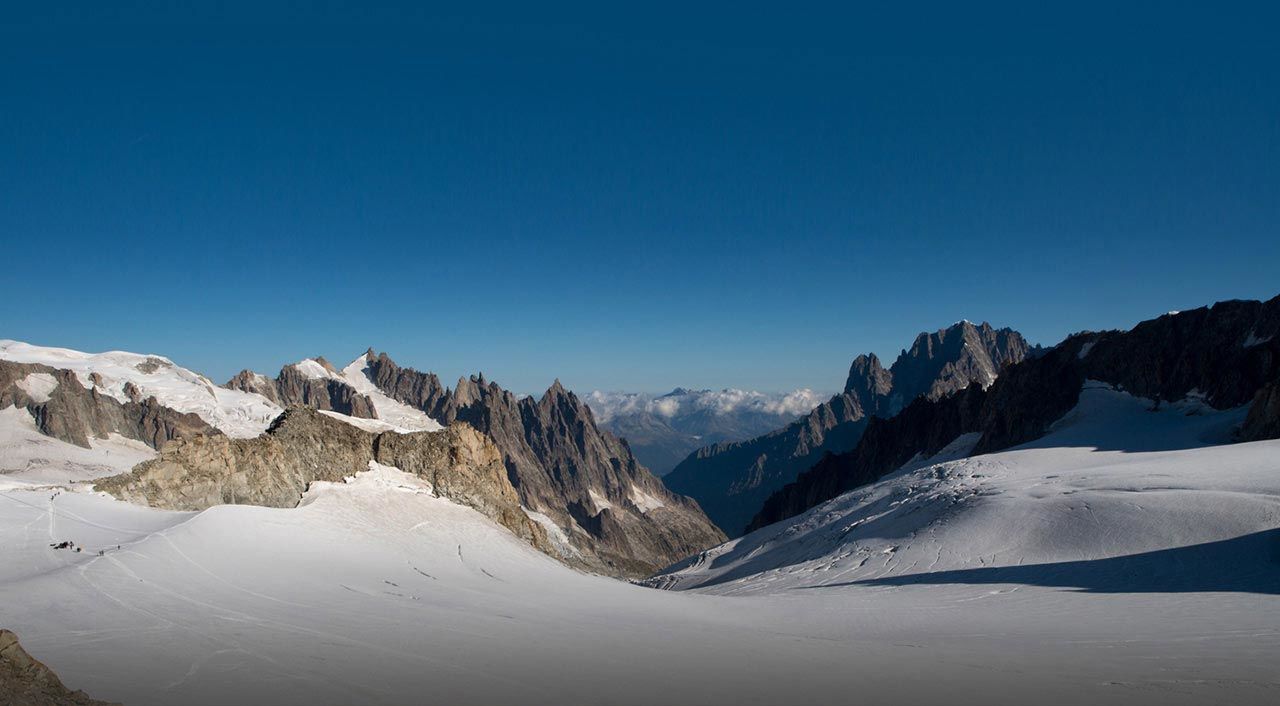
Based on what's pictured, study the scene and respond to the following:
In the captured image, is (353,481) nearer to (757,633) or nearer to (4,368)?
(757,633)

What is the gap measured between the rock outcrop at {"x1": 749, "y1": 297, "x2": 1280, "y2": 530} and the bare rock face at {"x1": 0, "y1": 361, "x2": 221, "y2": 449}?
417 ft

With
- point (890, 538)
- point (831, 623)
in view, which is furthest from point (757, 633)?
point (890, 538)

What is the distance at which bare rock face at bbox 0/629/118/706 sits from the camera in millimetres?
8523

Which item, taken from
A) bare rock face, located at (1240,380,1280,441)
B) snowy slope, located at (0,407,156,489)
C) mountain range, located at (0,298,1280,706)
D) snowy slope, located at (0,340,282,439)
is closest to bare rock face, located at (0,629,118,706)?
mountain range, located at (0,298,1280,706)

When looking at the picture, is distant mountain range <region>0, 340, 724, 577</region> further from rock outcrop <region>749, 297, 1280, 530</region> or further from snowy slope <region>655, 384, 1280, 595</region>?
rock outcrop <region>749, 297, 1280, 530</region>

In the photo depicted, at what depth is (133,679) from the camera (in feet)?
39.0

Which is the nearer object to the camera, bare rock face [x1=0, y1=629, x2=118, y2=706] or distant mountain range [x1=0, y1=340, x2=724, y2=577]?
bare rock face [x1=0, y1=629, x2=118, y2=706]

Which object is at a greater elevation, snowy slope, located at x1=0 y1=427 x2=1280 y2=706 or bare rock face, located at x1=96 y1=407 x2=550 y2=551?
bare rock face, located at x1=96 y1=407 x2=550 y2=551

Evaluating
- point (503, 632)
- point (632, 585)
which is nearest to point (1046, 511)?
point (632, 585)

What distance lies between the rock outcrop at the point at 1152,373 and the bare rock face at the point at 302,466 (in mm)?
58217

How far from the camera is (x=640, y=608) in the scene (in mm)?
25781

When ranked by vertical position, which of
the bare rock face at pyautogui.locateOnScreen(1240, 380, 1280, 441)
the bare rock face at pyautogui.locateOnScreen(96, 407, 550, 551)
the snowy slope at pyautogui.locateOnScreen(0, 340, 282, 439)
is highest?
the snowy slope at pyautogui.locateOnScreen(0, 340, 282, 439)

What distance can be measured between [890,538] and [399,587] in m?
33.4

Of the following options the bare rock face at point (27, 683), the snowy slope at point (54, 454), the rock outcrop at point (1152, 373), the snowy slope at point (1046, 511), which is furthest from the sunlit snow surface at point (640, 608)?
the snowy slope at point (54, 454)
